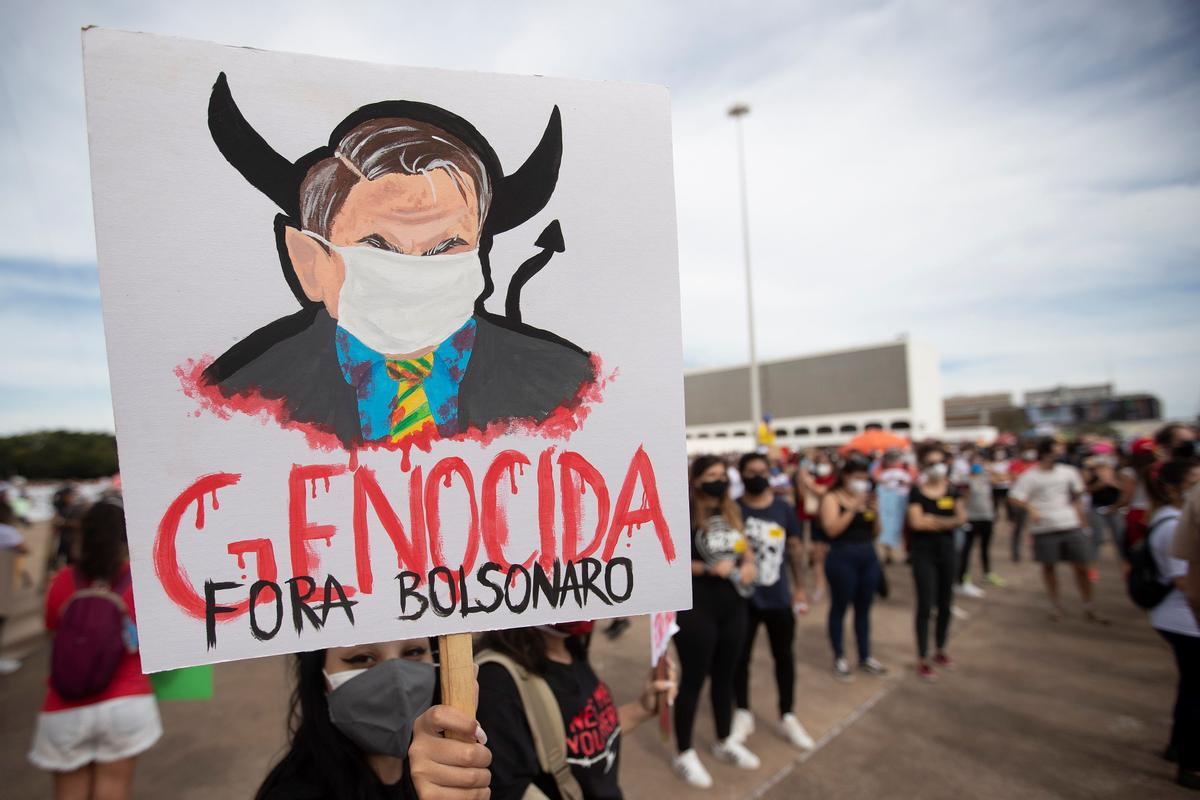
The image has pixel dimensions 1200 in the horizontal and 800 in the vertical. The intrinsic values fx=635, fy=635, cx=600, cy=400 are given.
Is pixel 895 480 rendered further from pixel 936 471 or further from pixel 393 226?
pixel 393 226

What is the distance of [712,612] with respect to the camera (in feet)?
12.5

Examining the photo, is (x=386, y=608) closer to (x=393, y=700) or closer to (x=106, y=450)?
(x=393, y=700)

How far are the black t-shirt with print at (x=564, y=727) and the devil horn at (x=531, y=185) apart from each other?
4.29 ft

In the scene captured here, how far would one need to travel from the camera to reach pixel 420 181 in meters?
1.21

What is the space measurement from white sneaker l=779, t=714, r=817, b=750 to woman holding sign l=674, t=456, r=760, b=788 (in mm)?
361

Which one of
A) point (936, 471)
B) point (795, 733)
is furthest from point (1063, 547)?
point (795, 733)

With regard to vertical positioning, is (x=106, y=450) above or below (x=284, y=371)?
below

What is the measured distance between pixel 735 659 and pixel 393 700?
119 inches

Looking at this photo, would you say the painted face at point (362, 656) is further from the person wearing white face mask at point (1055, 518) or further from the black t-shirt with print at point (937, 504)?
the person wearing white face mask at point (1055, 518)

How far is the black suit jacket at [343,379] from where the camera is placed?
112cm

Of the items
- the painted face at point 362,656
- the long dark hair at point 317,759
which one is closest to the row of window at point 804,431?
the painted face at point 362,656

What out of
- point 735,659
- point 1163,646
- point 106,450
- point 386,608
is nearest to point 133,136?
point 386,608

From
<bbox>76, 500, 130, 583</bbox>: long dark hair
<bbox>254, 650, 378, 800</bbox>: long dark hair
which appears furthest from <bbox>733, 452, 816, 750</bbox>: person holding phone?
<bbox>76, 500, 130, 583</bbox>: long dark hair

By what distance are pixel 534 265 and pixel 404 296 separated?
256 millimetres
